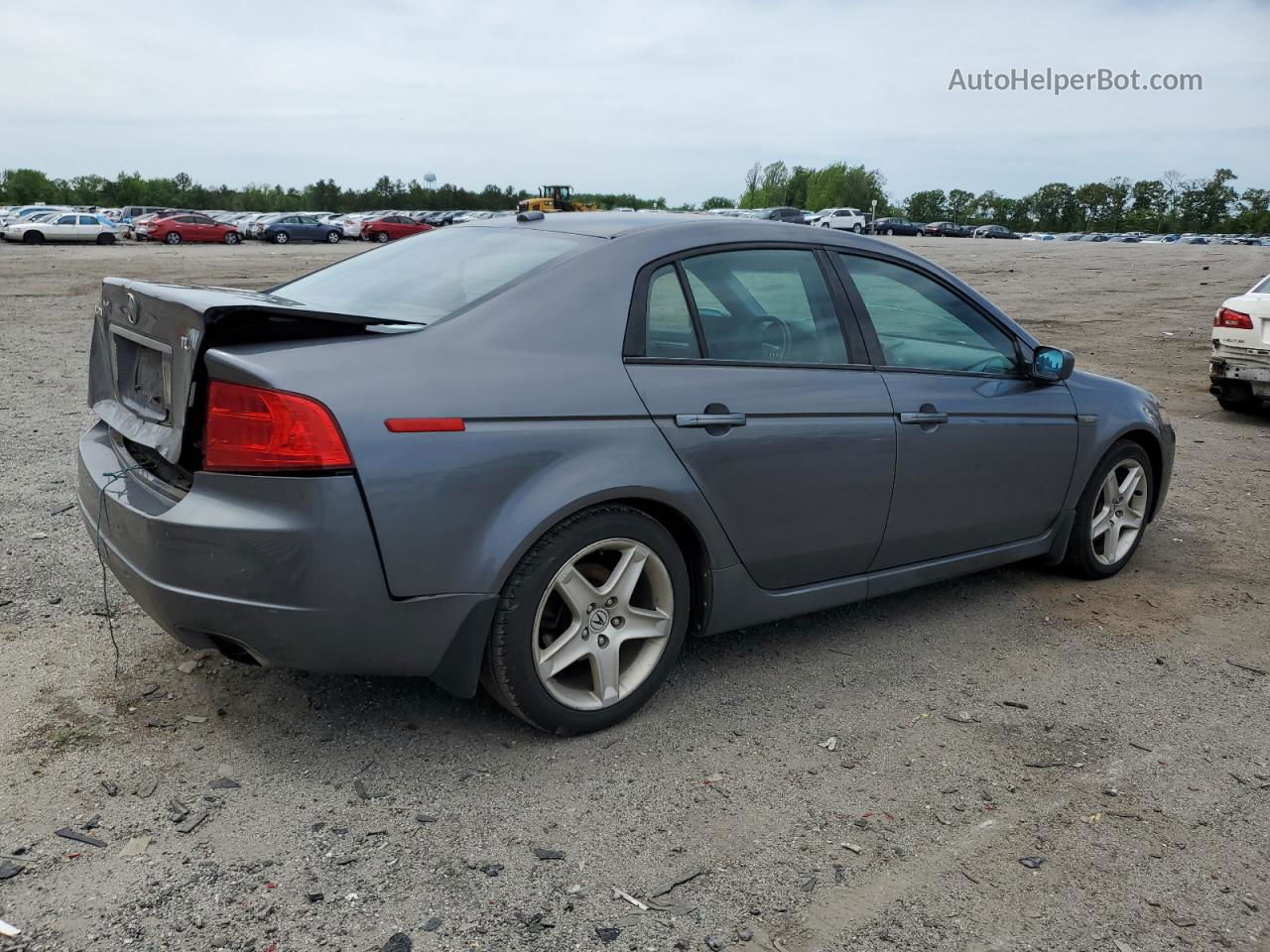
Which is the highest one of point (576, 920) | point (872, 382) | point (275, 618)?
point (872, 382)

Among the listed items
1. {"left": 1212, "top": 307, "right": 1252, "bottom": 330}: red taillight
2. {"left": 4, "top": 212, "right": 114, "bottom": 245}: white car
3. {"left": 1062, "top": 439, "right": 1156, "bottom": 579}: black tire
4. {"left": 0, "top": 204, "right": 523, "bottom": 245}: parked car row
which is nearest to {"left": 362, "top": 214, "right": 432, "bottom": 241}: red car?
{"left": 0, "top": 204, "right": 523, "bottom": 245}: parked car row

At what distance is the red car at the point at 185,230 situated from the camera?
47844 millimetres

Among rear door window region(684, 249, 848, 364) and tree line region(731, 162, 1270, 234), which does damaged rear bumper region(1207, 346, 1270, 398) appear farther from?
tree line region(731, 162, 1270, 234)

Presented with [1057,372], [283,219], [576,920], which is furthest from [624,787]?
[283,219]

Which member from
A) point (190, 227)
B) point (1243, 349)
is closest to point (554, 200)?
point (1243, 349)

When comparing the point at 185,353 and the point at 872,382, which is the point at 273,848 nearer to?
the point at 185,353

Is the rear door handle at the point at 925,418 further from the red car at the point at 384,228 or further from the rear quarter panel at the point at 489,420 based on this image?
the red car at the point at 384,228

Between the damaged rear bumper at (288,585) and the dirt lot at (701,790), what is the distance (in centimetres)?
40

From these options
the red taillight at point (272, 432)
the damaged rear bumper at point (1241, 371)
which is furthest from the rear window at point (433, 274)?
the damaged rear bumper at point (1241, 371)

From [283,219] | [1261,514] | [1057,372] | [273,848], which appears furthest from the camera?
[283,219]

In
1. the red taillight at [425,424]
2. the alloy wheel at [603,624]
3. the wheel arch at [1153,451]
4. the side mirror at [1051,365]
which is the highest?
the side mirror at [1051,365]

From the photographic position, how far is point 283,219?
174 feet

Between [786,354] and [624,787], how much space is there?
1607 millimetres

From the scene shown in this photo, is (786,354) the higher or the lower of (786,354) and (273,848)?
the higher
